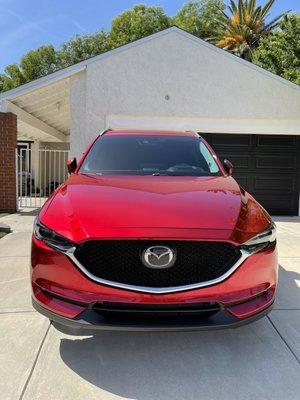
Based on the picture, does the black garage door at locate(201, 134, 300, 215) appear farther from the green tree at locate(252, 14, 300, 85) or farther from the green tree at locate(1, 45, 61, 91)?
the green tree at locate(1, 45, 61, 91)

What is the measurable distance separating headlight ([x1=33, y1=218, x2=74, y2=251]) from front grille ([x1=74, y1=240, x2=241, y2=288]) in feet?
0.31

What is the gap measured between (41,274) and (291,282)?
11.0 ft

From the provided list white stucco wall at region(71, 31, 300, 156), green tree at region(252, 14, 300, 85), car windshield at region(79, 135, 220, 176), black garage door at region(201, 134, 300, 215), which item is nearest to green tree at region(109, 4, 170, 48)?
green tree at region(252, 14, 300, 85)

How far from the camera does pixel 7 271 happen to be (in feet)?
18.2

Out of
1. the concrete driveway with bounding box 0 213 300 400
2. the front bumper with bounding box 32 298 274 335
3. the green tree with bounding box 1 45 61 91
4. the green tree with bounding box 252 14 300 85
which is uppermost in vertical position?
the green tree with bounding box 1 45 61 91

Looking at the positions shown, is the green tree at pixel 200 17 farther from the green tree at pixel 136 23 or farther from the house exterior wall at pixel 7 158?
the house exterior wall at pixel 7 158

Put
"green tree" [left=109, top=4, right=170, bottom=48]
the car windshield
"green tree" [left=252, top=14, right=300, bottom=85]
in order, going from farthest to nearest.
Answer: "green tree" [left=109, top=4, right=170, bottom=48] → "green tree" [left=252, top=14, right=300, bottom=85] → the car windshield

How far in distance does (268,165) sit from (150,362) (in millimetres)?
9381

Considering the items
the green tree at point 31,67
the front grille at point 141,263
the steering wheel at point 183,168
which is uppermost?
the green tree at point 31,67

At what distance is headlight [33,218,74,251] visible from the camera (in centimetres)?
285

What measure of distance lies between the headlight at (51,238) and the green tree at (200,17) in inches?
1399

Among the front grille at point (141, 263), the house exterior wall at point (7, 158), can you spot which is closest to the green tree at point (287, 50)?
the house exterior wall at point (7, 158)

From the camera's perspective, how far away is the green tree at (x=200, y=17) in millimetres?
36375

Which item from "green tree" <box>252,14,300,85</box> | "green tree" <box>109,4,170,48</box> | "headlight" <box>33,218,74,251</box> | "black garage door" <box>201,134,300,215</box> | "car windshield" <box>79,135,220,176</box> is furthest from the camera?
"green tree" <box>109,4,170,48</box>
